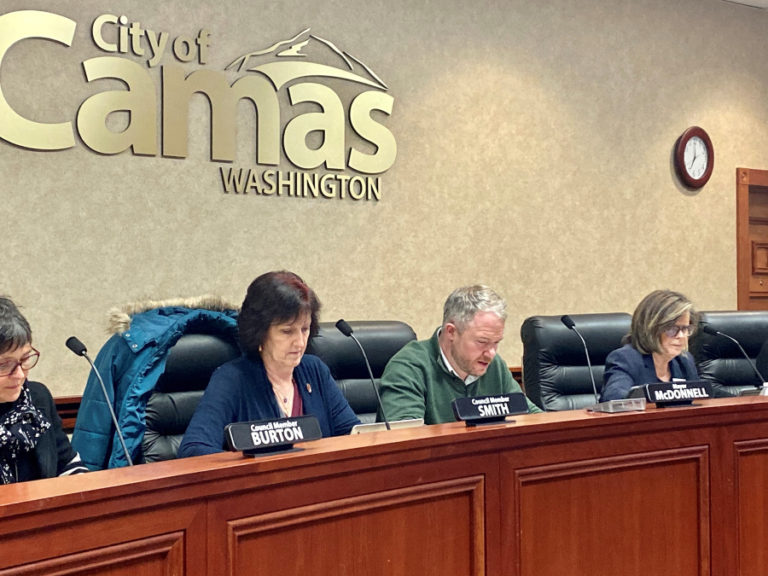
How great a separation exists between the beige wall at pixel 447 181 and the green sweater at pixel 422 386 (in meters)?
1.42

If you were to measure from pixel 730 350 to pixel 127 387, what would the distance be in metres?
2.36

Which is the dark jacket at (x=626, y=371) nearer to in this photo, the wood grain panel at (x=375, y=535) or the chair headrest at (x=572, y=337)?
the chair headrest at (x=572, y=337)

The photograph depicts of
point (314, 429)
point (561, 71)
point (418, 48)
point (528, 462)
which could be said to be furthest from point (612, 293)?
point (314, 429)

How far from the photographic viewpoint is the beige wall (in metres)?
3.51

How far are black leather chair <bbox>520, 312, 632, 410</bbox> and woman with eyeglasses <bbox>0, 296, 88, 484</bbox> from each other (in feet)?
5.88

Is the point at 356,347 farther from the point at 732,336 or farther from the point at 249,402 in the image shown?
the point at 732,336

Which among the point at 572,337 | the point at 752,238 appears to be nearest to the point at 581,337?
the point at 572,337

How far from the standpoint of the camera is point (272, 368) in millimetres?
2371

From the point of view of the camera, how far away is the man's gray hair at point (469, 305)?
103 inches

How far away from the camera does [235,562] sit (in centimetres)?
149

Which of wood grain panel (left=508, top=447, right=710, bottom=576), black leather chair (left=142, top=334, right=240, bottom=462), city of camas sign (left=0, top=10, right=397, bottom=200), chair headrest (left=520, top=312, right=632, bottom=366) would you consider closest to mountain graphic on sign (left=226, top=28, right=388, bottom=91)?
city of camas sign (left=0, top=10, right=397, bottom=200)

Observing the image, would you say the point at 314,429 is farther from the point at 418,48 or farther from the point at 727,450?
the point at 418,48

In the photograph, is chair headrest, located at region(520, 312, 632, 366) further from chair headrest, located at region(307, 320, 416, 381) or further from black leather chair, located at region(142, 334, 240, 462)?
black leather chair, located at region(142, 334, 240, 462)

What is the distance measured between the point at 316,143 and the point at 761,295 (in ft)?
9.87
